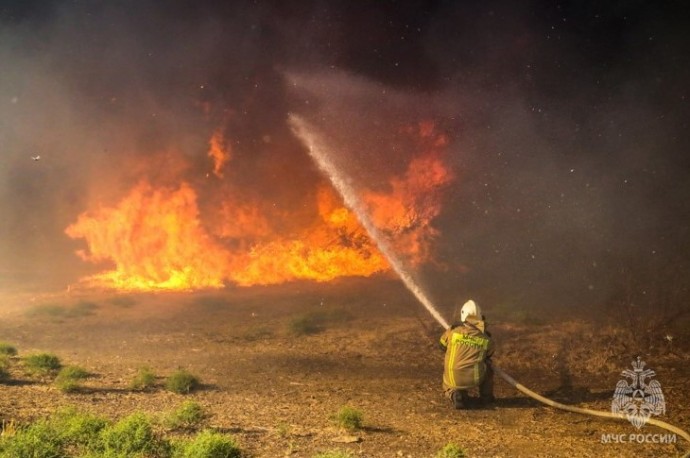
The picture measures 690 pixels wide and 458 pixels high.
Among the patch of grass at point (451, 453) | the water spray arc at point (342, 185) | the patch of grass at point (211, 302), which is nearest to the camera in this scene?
the patch of grass at point (451, 453)

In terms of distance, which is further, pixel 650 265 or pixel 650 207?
pixel 650 207

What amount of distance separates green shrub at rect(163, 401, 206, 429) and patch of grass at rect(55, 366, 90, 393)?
123 inches

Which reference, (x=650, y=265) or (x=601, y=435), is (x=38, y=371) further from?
(x=650, y=265)

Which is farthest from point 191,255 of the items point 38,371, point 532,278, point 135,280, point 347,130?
point 532,278

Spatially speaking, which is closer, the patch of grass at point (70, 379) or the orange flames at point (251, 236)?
the patch of grass at point (70, 379)

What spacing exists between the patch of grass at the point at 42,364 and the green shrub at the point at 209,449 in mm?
6320

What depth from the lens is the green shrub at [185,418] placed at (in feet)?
24.3

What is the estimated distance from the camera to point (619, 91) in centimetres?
2800

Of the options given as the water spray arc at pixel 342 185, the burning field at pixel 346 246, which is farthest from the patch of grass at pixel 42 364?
the water spray arc at pixel 342 185

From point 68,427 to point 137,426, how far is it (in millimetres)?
1159

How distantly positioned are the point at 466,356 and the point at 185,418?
4.85 meters

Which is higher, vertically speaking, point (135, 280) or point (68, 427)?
point (135, 280)

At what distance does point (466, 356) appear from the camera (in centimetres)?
816

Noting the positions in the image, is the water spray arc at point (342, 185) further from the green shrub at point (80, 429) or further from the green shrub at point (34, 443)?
the green shrub at point (34, 443)
